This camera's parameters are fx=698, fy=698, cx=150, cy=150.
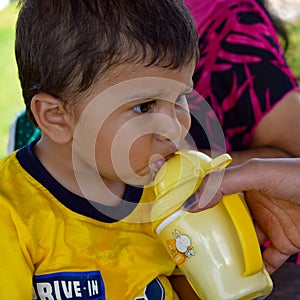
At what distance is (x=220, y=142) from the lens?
1621mm

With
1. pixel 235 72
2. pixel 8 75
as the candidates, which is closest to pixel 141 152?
pixel 235 72

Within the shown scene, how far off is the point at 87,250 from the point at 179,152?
23 cm

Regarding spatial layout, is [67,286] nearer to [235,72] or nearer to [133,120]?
[133,120]

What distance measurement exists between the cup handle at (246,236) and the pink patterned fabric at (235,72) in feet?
1.64

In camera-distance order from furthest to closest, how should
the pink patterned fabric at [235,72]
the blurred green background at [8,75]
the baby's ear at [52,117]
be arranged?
the blurred green background at [8,75] → the pink patterned fabric at [235,72] → the baby's ear at [52,117]

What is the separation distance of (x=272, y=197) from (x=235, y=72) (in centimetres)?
40

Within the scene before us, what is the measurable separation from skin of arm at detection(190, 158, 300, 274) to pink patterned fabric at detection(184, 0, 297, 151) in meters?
0.27

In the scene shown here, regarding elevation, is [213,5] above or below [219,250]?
above

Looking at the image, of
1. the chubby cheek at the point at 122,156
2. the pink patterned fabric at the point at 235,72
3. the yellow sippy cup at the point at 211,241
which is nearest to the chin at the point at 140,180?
the chubby cheek at the point at 122,156

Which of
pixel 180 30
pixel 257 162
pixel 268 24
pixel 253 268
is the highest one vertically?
pixel 180 30

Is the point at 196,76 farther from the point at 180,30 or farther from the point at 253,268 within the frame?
the point at 253,268

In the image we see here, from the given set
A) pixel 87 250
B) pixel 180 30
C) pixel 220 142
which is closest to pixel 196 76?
pixel 220 142

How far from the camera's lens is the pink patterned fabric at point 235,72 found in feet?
5.32

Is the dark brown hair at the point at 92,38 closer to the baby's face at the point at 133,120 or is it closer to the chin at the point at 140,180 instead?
the baby's face at the point at 133,120
